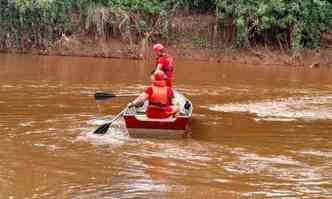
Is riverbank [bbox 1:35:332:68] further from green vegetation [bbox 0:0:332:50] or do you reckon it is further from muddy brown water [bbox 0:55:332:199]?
muddy brown water [bbox 0:55:332:199]

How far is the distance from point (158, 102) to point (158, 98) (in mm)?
81

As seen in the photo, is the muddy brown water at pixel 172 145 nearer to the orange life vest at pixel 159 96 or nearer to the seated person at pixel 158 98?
Answer: the seated person at pixel 158 98

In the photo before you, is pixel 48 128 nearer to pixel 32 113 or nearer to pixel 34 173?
pixel 32 113

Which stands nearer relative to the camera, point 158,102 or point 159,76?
point 159,76

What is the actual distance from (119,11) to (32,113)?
16219mm

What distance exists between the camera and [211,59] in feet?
94.1

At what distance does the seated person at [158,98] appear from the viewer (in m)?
11.6

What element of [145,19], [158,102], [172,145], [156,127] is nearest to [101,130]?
[156,127]

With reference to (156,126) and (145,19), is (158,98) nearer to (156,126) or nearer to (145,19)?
(156,126)

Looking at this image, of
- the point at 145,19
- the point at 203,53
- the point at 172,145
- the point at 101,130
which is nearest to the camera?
the point at 172,145

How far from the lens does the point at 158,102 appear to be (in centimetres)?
1169

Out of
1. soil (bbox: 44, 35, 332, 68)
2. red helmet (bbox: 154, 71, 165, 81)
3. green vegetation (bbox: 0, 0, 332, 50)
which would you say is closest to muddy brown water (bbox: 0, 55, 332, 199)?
red helmet (bbox: 154, 71, 165, 81)

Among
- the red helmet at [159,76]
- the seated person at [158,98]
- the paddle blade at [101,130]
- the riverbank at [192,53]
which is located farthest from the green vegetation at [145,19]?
the paddle blade at [101,130]

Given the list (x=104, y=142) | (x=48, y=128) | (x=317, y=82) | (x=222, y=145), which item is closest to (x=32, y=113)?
(x=48, y=128)
